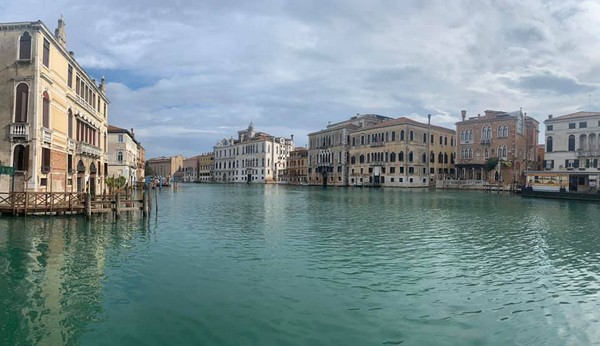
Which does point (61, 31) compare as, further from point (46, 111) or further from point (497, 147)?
point (497, 147)

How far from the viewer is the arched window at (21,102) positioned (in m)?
19.5

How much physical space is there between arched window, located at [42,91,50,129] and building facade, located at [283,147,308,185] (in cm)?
7095

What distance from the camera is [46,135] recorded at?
20.6 meters

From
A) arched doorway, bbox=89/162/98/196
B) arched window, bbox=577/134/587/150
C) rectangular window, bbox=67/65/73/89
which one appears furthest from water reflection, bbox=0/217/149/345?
arched window, bbox=577/134/587/150

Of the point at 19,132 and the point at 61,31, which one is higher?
the point at 61,31

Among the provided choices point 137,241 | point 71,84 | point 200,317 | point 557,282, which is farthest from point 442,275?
point 71,84

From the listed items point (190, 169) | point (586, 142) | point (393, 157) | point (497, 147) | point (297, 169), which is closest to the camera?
point (586, 142)

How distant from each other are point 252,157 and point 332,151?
Result: 26.6 meters

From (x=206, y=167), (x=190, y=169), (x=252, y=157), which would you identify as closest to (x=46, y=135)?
(x=252, y=157)

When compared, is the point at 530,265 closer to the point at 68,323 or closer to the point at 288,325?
the point at 288,325

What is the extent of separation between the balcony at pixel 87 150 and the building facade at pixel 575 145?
46297mm

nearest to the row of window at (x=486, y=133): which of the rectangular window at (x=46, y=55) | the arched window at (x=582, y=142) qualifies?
the arched window at (x=582, y=142)

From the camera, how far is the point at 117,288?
895cm

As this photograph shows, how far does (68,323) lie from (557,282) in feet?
33.8
